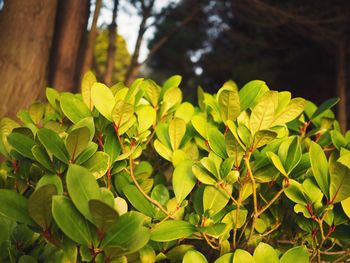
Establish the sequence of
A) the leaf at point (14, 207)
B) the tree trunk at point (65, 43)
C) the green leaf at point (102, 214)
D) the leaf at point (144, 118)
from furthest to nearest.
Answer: the tree trunk at point (65, 43)
the leaf at point (144, 118)
the leaf at point (14, 207)
the green leaf at point (102, 214)

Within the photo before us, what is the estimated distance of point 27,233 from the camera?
2.41 feet

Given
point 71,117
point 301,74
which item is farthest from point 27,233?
point 301,74

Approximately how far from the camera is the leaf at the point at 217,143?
2.43 feet

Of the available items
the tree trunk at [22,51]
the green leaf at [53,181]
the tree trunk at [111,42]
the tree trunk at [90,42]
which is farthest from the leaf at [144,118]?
the tree trunk at [111,42]

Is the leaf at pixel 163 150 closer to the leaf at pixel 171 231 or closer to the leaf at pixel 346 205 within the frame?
the leaf at pixel 171 231

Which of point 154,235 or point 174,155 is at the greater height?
point 174,155

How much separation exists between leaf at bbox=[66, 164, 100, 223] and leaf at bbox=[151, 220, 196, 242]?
182mm

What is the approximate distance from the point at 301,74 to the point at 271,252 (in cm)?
819

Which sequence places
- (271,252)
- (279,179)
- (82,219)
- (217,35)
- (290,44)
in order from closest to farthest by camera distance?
(82,219) → (271,252) → (279,179) → (290,44) → (217,35)

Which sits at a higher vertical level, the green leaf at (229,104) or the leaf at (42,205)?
the green leaf at (229,104)

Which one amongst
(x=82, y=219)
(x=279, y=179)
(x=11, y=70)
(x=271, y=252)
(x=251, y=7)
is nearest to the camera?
(x=82, y=219)

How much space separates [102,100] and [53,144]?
0.14m

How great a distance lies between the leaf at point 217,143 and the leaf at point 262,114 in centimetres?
7

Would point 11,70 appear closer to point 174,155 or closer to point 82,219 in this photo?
point 174,155
